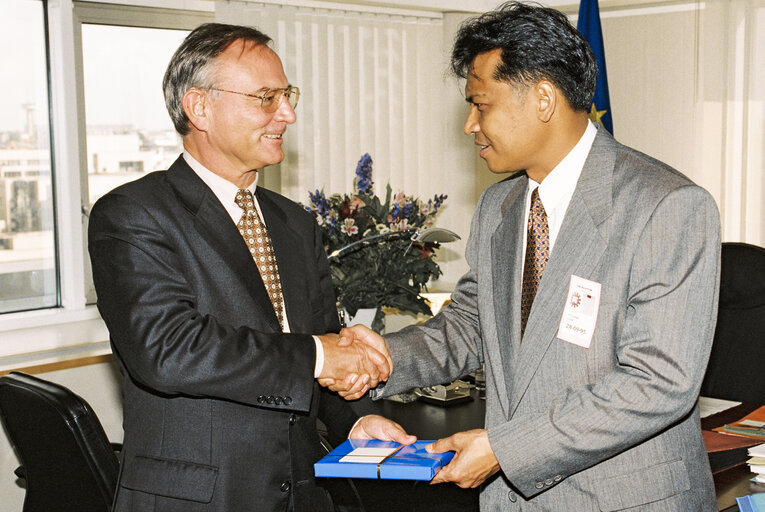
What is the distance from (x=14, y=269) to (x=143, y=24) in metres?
1.42

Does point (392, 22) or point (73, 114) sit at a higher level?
point (392, 22)

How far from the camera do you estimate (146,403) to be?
71.8 inches

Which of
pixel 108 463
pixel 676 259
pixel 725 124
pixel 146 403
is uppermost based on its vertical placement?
pixel 725 124

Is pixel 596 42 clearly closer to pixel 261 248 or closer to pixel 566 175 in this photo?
pixel 566 175

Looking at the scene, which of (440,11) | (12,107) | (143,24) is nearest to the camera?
(12,107)

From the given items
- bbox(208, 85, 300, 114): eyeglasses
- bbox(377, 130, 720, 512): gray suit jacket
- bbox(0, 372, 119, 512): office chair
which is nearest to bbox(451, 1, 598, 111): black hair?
bbox(377, 130, 720, 512): gray suit jacket

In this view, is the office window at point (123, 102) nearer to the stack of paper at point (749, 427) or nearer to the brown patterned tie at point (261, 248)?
the brown patterned tie at point (261, 248)

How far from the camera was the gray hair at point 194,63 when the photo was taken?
1.99 metres

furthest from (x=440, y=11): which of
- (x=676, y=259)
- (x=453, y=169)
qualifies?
(x=676, y=259)

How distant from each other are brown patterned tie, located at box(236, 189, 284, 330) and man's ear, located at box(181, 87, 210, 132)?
19 centimetres

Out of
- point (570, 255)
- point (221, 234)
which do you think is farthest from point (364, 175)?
point (570, 255)

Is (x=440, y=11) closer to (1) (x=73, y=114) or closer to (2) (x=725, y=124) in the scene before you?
(2) (x=725, y=124)

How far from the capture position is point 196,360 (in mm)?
1734

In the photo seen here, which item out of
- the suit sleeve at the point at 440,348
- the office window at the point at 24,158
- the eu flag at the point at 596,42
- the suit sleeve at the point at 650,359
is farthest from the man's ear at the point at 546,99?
the office window at the point at 24,158
